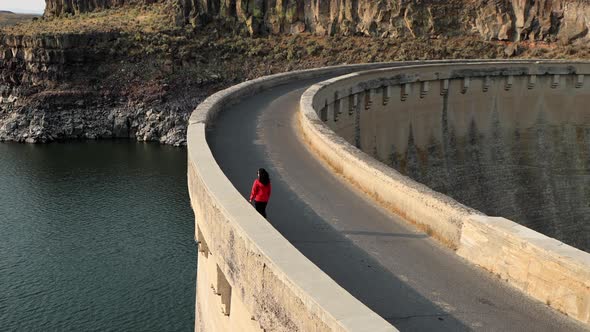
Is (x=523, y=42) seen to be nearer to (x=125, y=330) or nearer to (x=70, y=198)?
(x=70, y=198)

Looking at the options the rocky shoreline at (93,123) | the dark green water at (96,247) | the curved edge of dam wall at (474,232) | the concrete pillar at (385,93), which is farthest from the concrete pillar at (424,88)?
the rocky shoreline at (93,123)

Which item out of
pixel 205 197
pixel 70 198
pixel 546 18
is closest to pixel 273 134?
pixel 205 197

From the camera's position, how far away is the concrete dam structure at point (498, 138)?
2577 cm

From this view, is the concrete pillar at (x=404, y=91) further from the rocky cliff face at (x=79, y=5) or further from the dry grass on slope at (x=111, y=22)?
the rocky cliff face at (x=79, y=5)

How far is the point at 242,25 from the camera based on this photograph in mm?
80750

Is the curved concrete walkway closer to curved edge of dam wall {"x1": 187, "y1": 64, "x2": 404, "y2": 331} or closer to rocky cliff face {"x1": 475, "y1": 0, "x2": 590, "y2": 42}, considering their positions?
curved edge of dam wall {"x1": 187, "y1": 64, "x2": 404, "y2": 331}

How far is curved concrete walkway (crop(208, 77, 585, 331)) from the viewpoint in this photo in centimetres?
743

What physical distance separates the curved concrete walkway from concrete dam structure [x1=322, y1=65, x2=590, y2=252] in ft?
37.3

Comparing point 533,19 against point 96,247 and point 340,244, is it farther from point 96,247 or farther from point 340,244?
point 340,244

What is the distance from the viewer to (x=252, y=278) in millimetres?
7656

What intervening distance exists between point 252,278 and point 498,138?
23.8 meters

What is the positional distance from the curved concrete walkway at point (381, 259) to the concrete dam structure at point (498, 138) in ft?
37.3

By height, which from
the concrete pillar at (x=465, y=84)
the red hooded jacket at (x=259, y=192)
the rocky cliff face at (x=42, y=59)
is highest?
the red hooded jacket at (x=259, y=192)

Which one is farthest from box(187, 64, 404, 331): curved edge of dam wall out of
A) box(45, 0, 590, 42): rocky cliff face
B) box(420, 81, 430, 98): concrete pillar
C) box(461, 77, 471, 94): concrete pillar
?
box(45, 0, 590, 42): rocky cliff face
